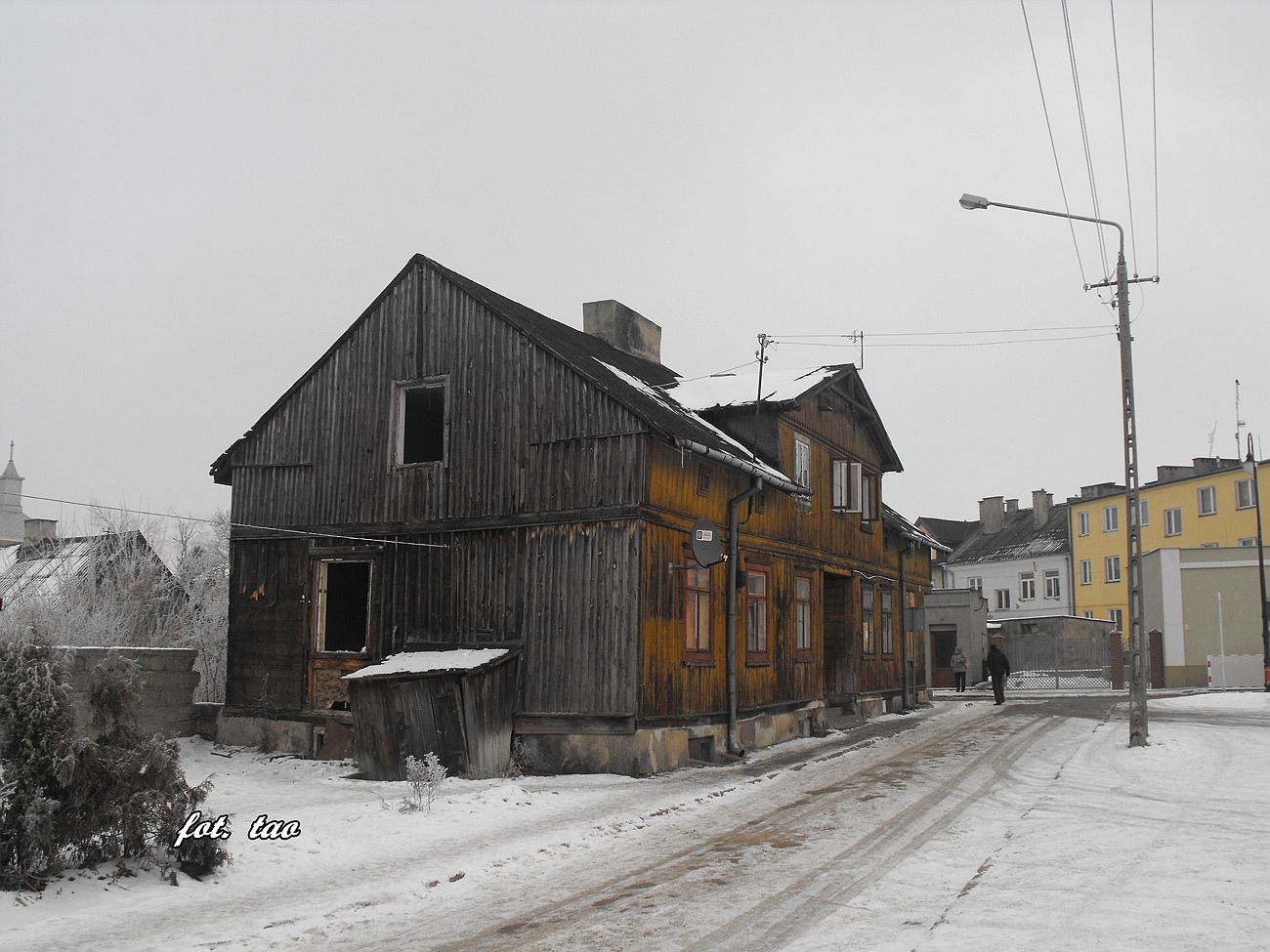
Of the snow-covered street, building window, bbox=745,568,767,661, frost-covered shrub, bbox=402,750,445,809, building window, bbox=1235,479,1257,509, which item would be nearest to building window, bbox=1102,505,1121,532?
building window, bbox=1235,479,1257,509

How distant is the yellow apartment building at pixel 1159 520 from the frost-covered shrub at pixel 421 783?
42.2 meters

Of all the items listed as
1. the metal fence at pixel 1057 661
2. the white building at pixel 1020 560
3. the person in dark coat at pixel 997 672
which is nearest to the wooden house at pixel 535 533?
the person in dark coat at pixel 997 672

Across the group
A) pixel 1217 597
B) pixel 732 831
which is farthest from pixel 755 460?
pixel 1217 597

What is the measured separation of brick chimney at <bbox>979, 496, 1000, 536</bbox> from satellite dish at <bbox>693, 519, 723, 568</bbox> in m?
57.6

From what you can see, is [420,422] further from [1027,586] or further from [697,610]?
[1027,586]

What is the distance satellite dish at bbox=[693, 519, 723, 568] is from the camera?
53.5ft

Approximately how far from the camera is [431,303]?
18.4 metres

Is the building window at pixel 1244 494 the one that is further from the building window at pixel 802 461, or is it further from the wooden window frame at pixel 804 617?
the building window at pixel 802 461

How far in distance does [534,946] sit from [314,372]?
14.3m

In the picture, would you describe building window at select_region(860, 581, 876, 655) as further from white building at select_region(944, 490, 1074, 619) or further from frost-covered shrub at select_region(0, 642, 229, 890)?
white building at select_region(944, 490, 1074, 619)

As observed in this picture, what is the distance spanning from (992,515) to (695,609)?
191 ft

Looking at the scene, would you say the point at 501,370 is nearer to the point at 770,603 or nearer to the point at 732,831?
the point at 770,603

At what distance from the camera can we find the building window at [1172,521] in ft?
174

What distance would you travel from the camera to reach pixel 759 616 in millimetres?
19547
